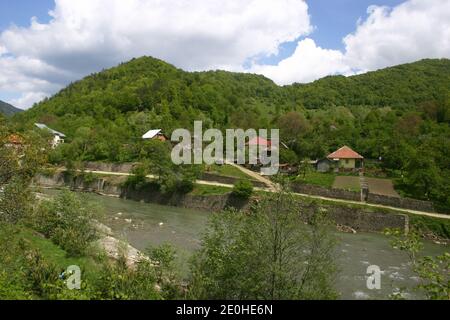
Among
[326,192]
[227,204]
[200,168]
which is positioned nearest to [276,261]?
[227,204]

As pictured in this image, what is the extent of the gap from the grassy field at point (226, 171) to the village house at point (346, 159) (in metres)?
12.4

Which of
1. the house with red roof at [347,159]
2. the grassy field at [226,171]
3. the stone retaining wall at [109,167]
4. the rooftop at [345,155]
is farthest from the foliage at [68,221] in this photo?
the rooftop at [345,155]

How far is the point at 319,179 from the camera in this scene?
5272 centimetres

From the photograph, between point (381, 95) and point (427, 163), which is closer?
point (427, 163)

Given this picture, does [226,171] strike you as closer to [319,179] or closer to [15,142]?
[319,179]

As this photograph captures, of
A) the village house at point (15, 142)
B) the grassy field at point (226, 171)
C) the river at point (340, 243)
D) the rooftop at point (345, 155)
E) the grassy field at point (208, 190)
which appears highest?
the rooftop at point (345, 155)

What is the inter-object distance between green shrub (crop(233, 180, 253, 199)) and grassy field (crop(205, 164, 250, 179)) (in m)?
7.98

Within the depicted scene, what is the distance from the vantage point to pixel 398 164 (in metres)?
57.4

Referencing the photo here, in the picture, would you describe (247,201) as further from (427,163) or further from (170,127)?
(170,127)

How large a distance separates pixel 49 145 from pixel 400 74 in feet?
414

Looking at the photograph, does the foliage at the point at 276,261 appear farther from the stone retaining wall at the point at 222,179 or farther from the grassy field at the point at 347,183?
the stone retaining wall at the point at 222,179

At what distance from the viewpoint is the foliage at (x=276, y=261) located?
510 inches
